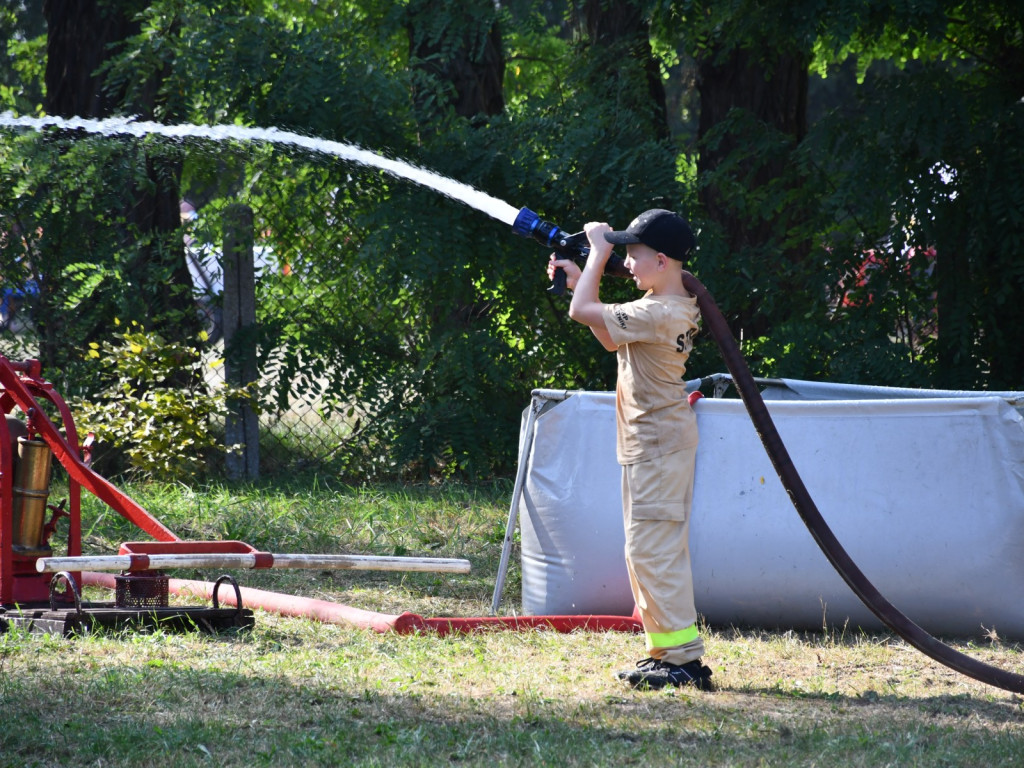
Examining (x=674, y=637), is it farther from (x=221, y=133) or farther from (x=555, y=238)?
(x=221, y=133)

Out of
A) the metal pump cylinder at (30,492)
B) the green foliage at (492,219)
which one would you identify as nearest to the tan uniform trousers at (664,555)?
the metal pump cylinder at (30,492)

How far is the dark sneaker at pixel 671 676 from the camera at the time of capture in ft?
12.4

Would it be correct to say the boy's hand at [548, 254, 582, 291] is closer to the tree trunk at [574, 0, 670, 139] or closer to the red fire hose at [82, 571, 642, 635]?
the red fire hose at [82, 571, 642, 635]

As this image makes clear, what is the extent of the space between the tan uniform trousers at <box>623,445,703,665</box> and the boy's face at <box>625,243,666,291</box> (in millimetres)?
592

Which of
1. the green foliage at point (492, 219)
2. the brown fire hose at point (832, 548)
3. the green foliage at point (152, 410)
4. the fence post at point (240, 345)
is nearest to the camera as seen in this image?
the brown fire hose at point (832, 548)

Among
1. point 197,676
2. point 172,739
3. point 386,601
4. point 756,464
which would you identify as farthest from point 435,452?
point 172,739

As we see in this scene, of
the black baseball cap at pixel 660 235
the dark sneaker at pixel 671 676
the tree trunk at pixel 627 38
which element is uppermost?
the tree trunk at pixel 627 38

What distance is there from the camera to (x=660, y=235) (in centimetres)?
385

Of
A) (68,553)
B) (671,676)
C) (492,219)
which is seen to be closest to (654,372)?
(671,676)

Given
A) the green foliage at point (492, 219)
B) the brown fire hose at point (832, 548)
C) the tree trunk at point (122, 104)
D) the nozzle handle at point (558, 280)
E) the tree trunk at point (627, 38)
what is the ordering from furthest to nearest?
the tree trunk at point (627, 38)
the tree trunk at point (122, 104)
the green foliage at point (492, 219)
the nozzle handle at point (558, 280)
the brown fire hose at point (832, 548)

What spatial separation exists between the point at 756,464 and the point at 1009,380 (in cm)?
293

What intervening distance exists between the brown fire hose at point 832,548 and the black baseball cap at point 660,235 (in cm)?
16

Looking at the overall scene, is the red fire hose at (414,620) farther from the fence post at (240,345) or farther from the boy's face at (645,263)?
the fence post at (240,345)

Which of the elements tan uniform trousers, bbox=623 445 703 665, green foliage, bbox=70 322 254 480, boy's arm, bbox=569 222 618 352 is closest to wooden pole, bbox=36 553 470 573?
tan uniform trousers, bbox=623 445 703 665
